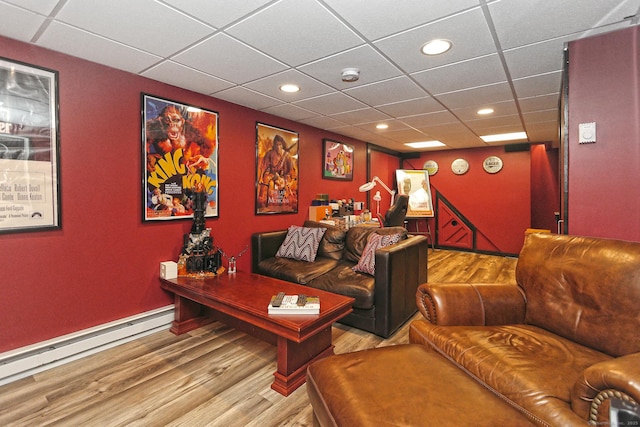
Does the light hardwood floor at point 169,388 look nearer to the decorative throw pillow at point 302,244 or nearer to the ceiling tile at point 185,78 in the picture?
the decorative throw pillow at point 302,244

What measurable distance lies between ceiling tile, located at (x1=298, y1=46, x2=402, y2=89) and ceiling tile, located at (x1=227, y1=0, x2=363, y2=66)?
106 mm

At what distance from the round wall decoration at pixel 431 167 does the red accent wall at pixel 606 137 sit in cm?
504

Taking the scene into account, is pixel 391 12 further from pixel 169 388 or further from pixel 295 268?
pixel 169 388

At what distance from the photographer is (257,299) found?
234 cm

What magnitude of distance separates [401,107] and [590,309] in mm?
2679

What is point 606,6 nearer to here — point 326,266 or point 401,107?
point 401,107

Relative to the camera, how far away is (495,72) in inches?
102

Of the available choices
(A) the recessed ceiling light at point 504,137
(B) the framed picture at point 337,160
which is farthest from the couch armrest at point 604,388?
(A) the recessed ceiling light at point 504,137

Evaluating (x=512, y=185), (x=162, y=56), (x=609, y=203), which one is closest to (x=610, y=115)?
(x=609, y=203)

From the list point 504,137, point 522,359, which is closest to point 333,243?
point 522,359

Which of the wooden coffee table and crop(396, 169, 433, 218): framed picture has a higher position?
crop(396, 169, 433, 218): framed picture

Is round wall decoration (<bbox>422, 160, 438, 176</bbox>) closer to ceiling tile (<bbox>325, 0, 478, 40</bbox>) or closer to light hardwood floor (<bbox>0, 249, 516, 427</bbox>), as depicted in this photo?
light hardwood floor (<bbox>0, 249, 516, 427</bbox>)

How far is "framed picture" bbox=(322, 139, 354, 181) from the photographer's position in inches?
194

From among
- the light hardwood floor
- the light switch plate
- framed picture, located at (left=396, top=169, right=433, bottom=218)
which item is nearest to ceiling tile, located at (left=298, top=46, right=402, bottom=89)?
the light switch plate
